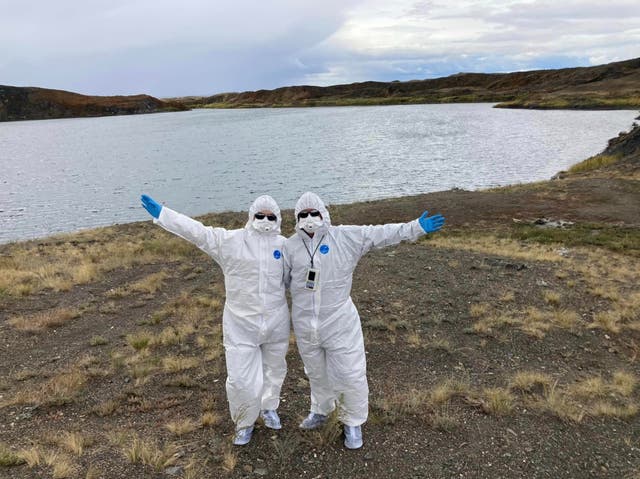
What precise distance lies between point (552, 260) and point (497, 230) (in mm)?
4376

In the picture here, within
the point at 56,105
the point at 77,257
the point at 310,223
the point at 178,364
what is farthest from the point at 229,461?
the point at 56,105

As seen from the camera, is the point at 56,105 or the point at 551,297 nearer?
the point at 551,297

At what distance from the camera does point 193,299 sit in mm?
9344

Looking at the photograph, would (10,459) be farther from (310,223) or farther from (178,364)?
(310,223)

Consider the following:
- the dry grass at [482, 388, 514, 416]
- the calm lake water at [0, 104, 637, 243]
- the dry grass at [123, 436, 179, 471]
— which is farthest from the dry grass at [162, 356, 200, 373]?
the calm lake water at [0, 104, 637, 243]

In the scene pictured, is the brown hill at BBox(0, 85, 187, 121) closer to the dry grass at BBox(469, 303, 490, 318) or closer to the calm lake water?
the calm lake water

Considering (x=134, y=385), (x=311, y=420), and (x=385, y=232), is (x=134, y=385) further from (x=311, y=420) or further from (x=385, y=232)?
(x=385, y=232)

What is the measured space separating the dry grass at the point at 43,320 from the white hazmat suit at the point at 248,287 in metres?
5.40

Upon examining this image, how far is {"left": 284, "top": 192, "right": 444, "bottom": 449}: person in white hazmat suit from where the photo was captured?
4008 mm

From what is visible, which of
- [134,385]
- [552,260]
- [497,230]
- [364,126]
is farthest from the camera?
[364,126]

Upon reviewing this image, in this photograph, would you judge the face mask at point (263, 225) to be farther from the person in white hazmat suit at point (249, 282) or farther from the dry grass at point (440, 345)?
the dry grass at point (440, 345)

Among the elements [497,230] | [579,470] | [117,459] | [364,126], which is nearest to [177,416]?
[117,459]

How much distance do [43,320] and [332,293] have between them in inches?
256

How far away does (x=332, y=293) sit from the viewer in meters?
4.05
